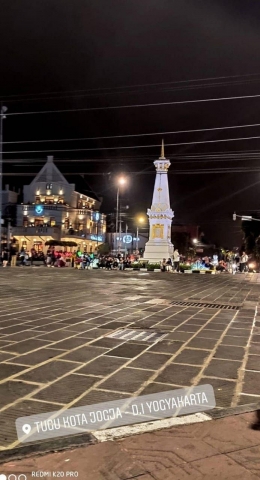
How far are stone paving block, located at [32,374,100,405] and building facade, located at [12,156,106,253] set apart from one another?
57253 mm

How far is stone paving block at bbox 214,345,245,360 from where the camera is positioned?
5.73 meters

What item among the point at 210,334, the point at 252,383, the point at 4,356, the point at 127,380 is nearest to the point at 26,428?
the point at 127,380

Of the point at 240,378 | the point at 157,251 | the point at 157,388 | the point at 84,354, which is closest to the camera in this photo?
the point at 157,388

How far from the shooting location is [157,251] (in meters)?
39.3

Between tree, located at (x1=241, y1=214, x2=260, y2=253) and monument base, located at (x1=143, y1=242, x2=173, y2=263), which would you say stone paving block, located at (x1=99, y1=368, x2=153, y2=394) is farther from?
tree, located at (x1=241, y1=214, x2=260, y2=253)

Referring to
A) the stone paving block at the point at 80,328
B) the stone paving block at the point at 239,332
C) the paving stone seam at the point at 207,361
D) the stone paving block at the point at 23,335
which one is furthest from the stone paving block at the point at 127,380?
the stone paving block at the point at 239,332

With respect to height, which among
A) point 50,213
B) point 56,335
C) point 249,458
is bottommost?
point 249,458

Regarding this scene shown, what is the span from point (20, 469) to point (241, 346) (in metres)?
4.41

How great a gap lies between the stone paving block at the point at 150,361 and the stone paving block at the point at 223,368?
1.90 feet

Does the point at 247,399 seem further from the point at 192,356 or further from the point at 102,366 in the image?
the point at 102,366

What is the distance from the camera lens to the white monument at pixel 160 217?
129ft

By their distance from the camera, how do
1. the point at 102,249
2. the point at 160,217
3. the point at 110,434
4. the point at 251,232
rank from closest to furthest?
the point at 110,434
the point at 160,217
the point at 251,232
the point at 102,249

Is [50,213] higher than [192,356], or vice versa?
[50,213]

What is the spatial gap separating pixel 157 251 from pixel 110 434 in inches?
1424
